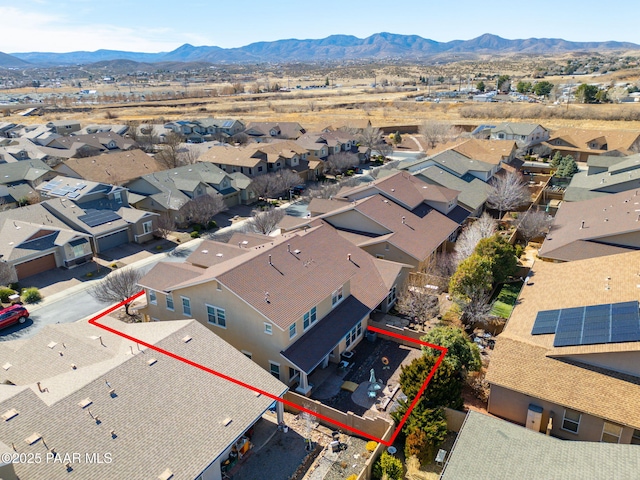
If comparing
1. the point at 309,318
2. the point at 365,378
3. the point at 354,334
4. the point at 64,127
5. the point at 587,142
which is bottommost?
the point at 365,378

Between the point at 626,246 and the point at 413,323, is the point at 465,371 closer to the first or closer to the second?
the point at 413,323

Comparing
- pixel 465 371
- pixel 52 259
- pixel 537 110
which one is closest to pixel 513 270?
pixel 465 371

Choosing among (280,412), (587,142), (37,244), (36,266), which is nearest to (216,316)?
(280,412)

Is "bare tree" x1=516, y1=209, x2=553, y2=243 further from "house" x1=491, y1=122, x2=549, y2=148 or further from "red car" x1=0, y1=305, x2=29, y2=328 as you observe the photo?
"red car" x1=0, y1=305, x2=29, y2=328

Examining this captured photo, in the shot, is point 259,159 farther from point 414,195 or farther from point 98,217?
point 414,195

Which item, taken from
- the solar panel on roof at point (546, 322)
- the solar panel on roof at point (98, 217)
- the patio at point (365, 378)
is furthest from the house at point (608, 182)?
the solar panel on roof at point (98, 217)

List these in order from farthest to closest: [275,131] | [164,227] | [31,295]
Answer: [275,131], [164,227], [31,295]

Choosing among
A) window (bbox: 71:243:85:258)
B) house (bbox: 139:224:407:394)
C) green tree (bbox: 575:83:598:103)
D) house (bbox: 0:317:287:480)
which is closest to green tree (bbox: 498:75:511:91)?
green tree (bbox: 575:83:598:103)
